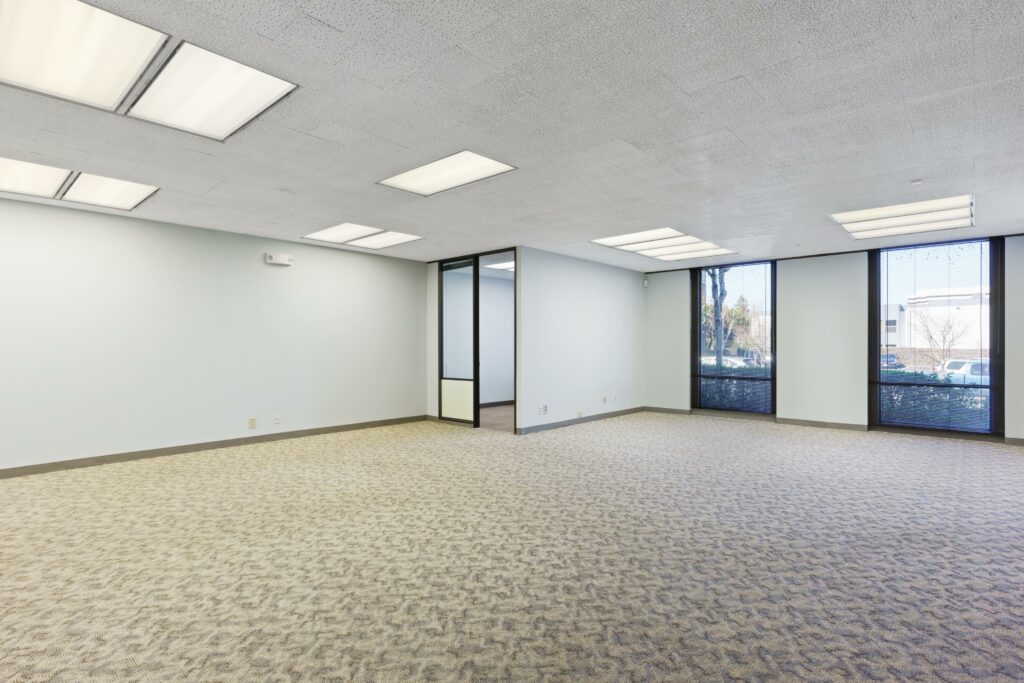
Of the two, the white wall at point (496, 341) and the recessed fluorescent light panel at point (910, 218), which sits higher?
the recessed fluorescent light panel at point (910, 218)

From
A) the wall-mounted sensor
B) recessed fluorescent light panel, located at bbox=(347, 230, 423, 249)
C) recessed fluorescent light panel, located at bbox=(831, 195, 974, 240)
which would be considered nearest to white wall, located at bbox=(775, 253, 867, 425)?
recessed fluorescent light panel, located at bbox=(831, 195, 974, 240)

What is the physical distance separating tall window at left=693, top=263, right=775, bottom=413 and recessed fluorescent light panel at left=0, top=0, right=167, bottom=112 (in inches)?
361

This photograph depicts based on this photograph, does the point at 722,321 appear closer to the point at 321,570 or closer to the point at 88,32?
the point at 321,570

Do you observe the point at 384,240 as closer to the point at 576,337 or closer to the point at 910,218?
the point at 576,337

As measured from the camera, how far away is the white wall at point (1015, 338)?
23.1 feet

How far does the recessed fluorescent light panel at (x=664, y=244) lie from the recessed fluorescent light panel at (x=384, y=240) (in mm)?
2636

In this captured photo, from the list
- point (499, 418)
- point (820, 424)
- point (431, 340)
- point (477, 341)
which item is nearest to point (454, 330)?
point (431, 340)

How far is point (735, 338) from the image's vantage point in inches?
382

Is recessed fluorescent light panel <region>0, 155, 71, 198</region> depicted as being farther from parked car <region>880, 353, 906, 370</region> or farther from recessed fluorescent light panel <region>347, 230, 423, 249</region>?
parked car <region>880, 353, 906, 370</region>

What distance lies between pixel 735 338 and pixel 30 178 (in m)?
9.91

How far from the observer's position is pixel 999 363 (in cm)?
727

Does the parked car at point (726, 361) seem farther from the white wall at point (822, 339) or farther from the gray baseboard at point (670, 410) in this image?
the gray baseboard at point (670, 410)

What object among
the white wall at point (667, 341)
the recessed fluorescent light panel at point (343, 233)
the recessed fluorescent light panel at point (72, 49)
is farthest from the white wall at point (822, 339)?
the recessed fluorescent light panel at point (72, 49)

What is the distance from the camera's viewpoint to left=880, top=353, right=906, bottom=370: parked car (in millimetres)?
8055
